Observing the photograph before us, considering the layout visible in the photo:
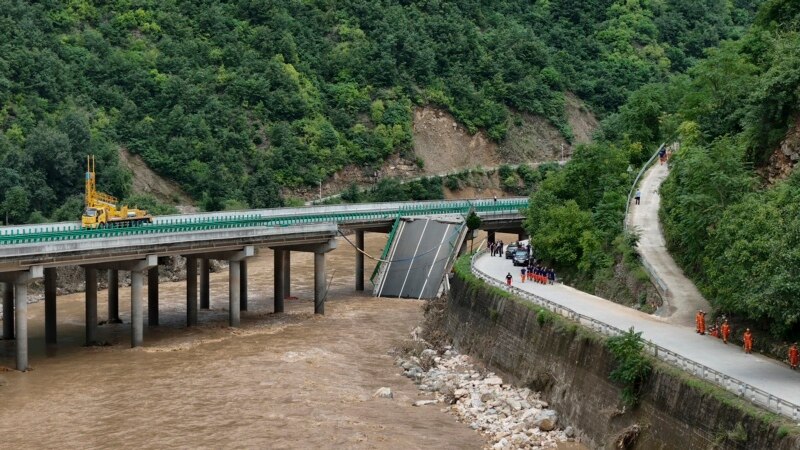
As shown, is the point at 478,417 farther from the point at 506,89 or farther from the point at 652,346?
the point at 506,89

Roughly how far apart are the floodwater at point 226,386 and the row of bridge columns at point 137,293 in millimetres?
951

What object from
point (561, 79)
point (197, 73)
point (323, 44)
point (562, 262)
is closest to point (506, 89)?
point (561, 79)

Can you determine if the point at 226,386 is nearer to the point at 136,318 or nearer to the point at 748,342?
the point at 136,318

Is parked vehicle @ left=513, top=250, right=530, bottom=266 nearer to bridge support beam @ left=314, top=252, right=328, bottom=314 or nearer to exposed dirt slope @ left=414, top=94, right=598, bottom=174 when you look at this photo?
bridge support beam @ left=314, top=252, right=328, bottom=314

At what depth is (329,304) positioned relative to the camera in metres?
73.9

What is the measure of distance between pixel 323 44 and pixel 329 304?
270 feet

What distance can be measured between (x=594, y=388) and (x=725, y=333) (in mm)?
5580

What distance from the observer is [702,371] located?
33.2m

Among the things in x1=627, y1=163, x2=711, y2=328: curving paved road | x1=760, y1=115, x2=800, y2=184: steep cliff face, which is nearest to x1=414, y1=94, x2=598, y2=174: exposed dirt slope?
x1=627, y1=163, x2=711, y2=328: curving paved road

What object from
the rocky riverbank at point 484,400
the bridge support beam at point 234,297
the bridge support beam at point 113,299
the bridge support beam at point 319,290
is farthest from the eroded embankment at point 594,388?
the bridge support beam at point 113,299

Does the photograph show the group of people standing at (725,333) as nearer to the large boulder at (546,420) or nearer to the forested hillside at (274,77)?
the large boulder at (546,420)

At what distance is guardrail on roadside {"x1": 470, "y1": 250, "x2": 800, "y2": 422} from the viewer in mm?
29297

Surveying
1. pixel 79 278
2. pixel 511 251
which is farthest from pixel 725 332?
pixel 79 278

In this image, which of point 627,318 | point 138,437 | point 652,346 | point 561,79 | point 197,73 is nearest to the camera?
point 652,346
